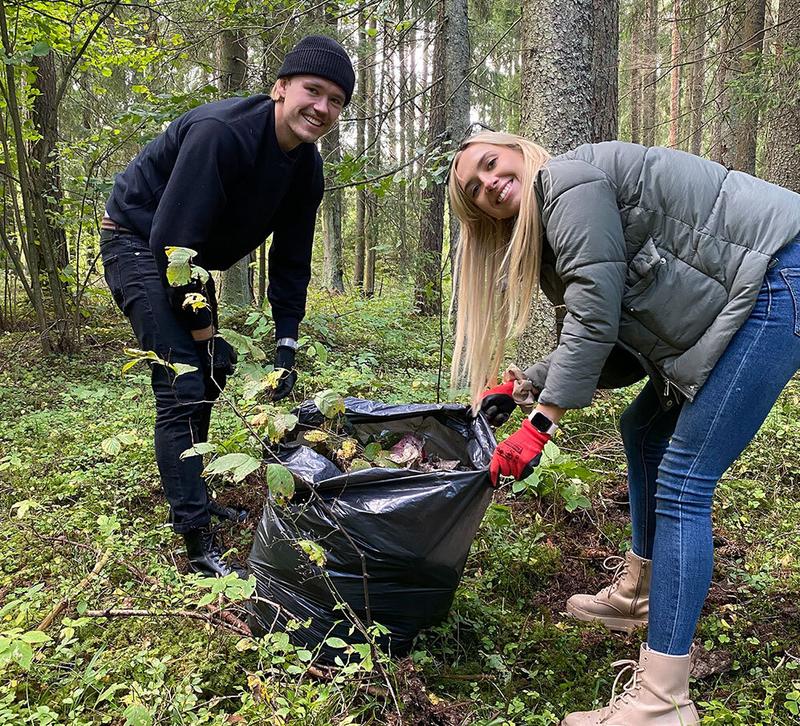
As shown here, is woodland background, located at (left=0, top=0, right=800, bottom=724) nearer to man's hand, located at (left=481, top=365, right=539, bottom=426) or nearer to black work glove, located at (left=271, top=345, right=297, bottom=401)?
black work glove, located at (left=271, top=345, right=297, bottom=401)

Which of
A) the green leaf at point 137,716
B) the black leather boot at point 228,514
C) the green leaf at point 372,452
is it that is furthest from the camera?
the black leather boot at point 228,514

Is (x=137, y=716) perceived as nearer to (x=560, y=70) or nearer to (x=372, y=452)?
(x=372, y=452)

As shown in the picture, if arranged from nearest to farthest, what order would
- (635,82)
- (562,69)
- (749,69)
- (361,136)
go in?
(562,69)
(749,69)
(361,136)
(635,82)

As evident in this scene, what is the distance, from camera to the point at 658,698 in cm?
161

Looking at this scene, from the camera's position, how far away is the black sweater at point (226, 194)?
6.70ft

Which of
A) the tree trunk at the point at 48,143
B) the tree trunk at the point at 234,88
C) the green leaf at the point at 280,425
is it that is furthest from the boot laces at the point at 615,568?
the tree trunk at the point at 48,143

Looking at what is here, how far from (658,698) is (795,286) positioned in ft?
3.63

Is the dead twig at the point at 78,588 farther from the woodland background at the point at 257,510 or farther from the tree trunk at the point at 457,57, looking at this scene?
the tree trunk at the point at 457,57

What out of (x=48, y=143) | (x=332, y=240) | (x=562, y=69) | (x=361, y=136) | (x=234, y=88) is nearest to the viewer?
(x=562, y=69)

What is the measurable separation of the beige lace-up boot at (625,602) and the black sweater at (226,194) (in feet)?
5.13

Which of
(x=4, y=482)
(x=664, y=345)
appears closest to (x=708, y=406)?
(x=664, y=345)

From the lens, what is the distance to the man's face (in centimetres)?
216

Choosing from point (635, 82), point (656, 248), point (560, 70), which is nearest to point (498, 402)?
point (656, 248)

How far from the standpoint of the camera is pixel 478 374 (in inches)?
81.7
